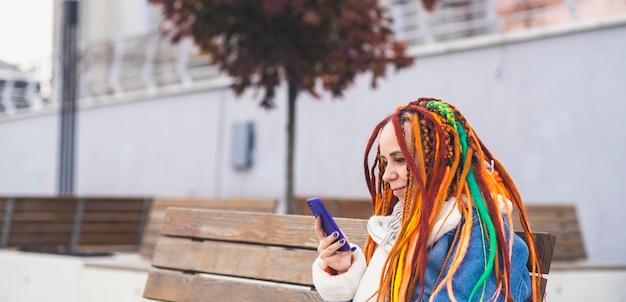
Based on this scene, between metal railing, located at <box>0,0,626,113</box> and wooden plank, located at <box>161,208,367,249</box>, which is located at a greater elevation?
metal railing, located at <box>0,0,626,113</box>

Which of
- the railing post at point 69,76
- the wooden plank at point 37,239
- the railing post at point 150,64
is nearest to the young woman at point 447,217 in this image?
the wooden plank at point 37,239

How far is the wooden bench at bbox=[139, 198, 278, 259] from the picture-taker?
6.32 metres

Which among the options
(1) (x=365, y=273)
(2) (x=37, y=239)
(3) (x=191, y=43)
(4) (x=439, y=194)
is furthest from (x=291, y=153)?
(3) (x=191, y=43)

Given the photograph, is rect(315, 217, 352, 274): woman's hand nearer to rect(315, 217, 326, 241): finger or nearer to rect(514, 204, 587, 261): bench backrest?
rect(315, 217, 326, 241): finger

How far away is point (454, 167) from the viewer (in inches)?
90.1

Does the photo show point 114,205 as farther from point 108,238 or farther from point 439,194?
point 439,194

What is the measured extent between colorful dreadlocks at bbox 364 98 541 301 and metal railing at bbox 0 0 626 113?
571 centimetres

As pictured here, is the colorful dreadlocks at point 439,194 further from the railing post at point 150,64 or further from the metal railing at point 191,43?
the railing post at point 150,64

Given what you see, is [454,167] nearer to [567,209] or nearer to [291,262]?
[291,262]

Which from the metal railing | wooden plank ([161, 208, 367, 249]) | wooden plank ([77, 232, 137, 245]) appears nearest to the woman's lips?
wooden plank ([161, 208, 367, 249])

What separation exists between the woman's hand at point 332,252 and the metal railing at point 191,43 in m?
5.53

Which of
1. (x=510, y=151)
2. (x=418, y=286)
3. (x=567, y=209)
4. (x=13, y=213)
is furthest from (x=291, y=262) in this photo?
(x=510, y=151)

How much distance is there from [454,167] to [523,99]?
7897 mm

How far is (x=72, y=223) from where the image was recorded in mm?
8656
